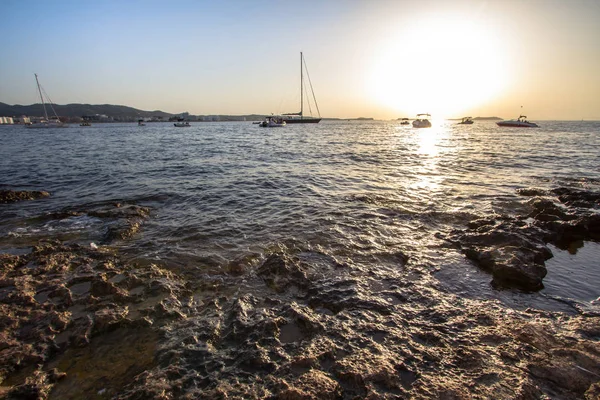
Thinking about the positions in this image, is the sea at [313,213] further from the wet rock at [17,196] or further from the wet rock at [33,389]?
the wet rock at [33,389]

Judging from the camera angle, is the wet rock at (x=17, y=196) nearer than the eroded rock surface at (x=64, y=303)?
No

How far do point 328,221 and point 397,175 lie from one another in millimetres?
8738

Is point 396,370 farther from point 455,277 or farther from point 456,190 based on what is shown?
point 456,190

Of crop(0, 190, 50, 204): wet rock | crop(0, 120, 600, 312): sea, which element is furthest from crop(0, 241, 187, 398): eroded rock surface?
crop(0, 190, 50, 204): wet rock

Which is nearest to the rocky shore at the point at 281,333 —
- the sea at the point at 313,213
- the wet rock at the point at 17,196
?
the sea at the point at 313,213

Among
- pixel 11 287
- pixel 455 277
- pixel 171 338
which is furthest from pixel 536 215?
pixel 11 287

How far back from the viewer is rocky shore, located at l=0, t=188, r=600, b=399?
107 inches

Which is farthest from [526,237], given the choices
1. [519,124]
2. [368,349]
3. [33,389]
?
[519,124]

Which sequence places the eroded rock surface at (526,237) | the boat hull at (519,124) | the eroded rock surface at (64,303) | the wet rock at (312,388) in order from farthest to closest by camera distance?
the boat hull at (519,124) → the eroded rock surface at (526,237) → the eroded rock surface at (64,303) → the wet rock at (312,388)

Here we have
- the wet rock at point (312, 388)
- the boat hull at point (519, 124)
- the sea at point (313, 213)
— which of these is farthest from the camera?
the boat hull at point (519, 124)

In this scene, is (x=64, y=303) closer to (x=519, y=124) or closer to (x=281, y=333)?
(x=281, y=333)

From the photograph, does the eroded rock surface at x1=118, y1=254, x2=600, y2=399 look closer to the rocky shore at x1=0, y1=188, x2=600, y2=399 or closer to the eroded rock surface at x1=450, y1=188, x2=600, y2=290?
the rocky shore at x1=0, y1=188, x2=600, y2=399

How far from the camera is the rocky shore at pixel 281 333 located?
2.73 m

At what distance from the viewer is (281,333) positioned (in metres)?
3.55
